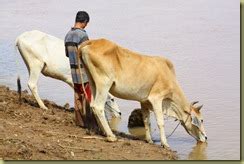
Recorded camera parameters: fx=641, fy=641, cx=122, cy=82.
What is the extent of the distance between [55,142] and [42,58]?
2.67m

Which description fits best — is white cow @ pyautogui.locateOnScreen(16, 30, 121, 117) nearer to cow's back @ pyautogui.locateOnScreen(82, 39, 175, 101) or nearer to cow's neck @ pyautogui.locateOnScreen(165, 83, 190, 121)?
cow's neck @ pyautogui.locateOnScreen(165, 83, 190, 121)

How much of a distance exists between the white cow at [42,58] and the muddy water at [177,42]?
117 cm

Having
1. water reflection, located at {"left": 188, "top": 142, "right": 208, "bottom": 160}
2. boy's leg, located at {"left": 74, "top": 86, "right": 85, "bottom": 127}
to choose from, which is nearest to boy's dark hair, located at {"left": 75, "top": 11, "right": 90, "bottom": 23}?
boy's leg, located at {"left": 74, "top": 86, "right": 85, "bottom": 127}

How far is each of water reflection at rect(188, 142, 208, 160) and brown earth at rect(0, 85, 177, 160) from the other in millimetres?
305

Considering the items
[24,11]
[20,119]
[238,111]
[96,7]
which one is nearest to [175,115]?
[238,111]

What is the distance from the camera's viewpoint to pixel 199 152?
8.26 meters

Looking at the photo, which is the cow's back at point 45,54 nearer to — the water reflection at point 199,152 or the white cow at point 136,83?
the white cow at point 136,83

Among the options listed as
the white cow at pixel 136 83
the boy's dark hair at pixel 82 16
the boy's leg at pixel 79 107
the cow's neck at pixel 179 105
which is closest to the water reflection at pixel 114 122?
the boy's leg at pixel 79 107

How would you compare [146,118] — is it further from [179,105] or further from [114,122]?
[114,122]

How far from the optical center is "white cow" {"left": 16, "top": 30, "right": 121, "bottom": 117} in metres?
9.82

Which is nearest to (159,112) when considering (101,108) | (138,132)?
(101,108)

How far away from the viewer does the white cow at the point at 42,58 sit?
982 centimetres

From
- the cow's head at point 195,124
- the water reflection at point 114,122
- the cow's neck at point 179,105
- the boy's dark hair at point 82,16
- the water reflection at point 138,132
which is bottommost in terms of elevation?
the water reflection at point 114,122

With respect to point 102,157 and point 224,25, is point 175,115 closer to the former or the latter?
point 102,157
